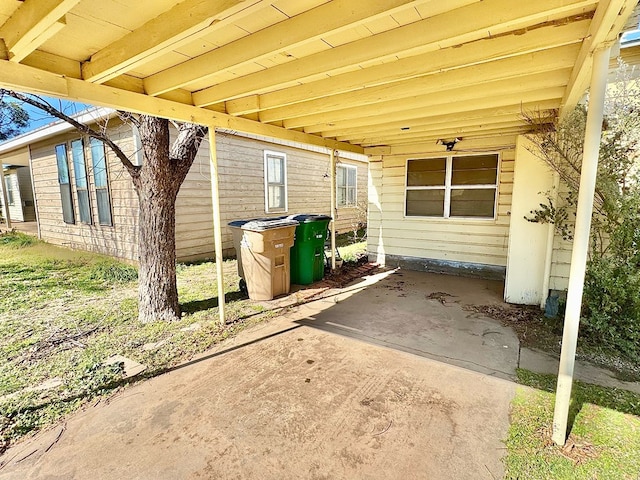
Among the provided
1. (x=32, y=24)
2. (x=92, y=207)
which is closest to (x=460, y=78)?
(x=32, y=24)

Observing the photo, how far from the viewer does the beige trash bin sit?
437 centimetres

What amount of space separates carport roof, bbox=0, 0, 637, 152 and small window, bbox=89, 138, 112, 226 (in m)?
5.14

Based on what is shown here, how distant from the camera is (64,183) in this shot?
8.18 metres

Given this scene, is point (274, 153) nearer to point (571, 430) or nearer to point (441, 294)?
point (441, 294)

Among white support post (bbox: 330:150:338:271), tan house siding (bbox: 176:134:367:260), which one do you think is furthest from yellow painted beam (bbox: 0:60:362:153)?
tan house siding (bbox: 176:134:367:260)

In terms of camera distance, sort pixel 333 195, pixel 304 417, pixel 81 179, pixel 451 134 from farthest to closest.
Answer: pixel 81 179 → pixel 333 195 → pixel 451 134 → pixel 304 417

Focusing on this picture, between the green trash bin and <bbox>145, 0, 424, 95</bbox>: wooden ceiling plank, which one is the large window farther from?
<bbox>145, 0, 424, 95</bbox>: wooden ceiling plank

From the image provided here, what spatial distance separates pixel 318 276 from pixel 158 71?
3.84 m

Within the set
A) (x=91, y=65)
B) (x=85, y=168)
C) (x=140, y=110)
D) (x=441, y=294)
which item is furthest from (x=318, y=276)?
(x=85, y=168)

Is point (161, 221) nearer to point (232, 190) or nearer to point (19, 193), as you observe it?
point (232, 190)

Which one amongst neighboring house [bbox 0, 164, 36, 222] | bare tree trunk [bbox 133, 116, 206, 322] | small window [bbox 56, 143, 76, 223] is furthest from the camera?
neighboring house [bbox 0, 164, 36, 222]

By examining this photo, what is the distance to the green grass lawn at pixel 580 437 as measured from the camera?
1.74 meters

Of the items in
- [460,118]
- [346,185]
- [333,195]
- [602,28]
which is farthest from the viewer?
[346,185]

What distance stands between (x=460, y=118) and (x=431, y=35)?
2.25 meters
